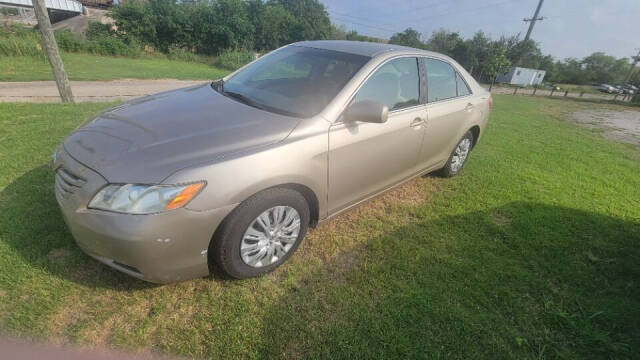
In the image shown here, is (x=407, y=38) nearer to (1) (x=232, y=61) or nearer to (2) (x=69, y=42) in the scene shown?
(1) (x=232, y=61)

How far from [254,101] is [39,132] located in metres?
3.92

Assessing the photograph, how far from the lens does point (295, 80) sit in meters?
2.73

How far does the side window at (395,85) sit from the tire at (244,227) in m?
0.98

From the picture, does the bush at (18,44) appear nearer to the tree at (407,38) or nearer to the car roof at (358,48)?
the car roof at (358,48)

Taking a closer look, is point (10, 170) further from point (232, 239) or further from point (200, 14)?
point (200, 14)

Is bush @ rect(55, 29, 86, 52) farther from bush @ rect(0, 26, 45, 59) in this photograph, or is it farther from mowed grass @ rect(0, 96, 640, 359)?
mowed grass @ rect(0, 96, 640, 359)

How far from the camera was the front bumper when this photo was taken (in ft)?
5.29

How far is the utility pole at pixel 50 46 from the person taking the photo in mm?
5961

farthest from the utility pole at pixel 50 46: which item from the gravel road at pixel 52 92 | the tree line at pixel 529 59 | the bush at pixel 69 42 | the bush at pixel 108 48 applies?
the tree line at pixel 529 59

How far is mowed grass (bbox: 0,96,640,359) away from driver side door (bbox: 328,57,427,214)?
50 centimetres

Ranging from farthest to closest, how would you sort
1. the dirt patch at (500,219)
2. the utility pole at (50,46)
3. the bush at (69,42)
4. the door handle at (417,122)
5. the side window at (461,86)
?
the bush at (69,42), the utility pole at (50,46), the side window at (461,86), the dirt patch at (500,219), the door handle at (417,122)

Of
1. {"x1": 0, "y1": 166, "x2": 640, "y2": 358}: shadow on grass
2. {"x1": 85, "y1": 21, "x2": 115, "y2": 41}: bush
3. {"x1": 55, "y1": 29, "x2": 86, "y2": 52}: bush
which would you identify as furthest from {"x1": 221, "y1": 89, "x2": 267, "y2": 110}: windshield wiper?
{"x1": 85, "y1": 21, "x2": 115, "y2": 41}: bush

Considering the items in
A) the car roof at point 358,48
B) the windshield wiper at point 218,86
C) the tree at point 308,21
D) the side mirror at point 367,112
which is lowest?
the side mirror at point 367,112

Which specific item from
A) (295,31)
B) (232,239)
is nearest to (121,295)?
(232,239)
